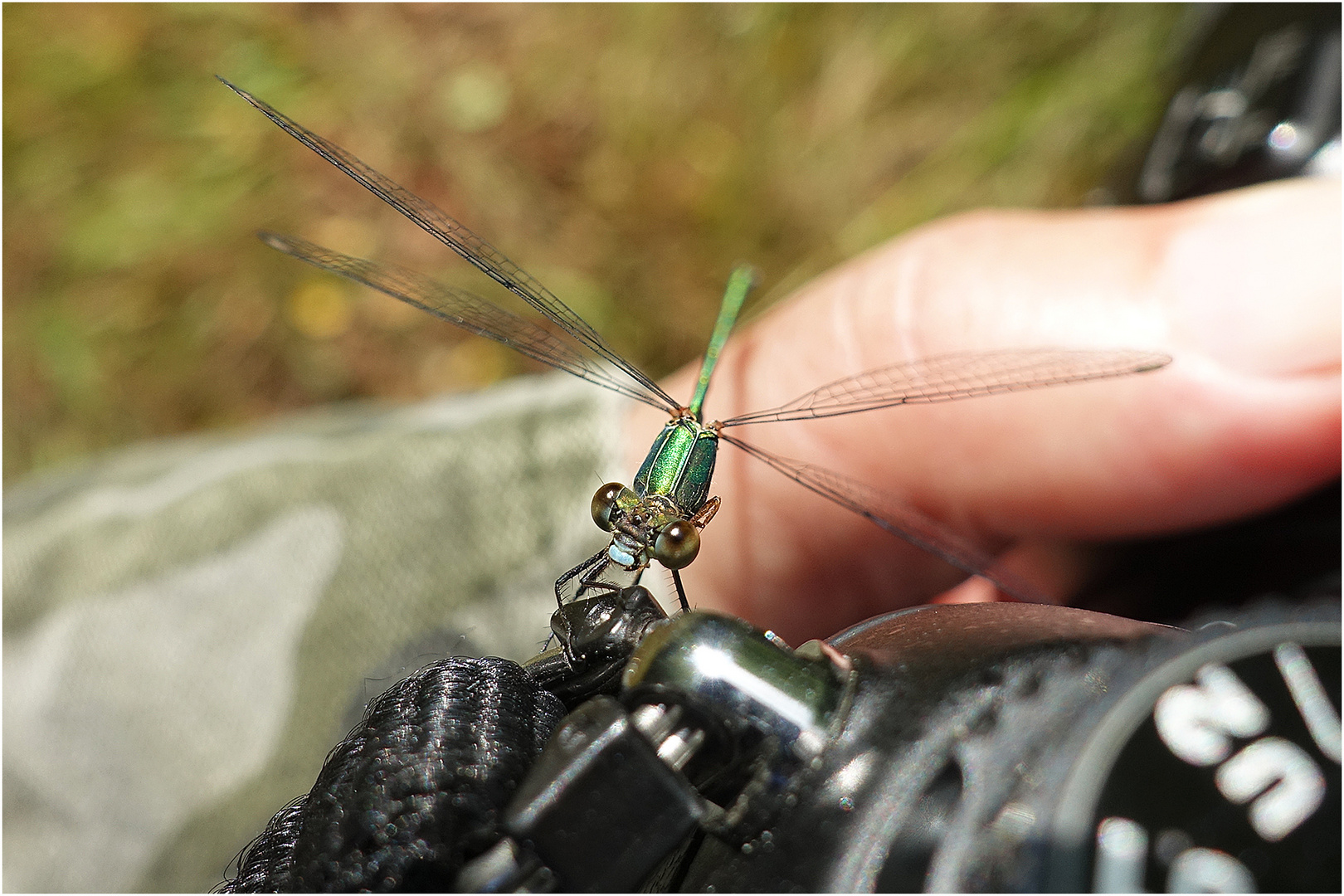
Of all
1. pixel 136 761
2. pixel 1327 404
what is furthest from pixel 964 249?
pixel 136 761

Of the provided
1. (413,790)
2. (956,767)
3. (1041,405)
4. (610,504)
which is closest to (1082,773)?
(956,767)

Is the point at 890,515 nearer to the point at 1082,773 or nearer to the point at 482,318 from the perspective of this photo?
the point at 482,318

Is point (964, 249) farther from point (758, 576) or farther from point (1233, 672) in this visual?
point (1233, 672)

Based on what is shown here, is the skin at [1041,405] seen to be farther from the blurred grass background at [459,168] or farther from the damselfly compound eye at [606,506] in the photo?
the blurred grass background at [459,168]

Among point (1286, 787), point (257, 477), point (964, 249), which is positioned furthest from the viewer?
point (257, 477)

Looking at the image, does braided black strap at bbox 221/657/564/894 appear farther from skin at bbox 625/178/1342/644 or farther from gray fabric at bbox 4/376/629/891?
gray fabric at bbox 4/376/629/891

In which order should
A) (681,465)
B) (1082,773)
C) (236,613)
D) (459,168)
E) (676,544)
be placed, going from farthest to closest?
1. (459,168)
2. (236,613)
3. (681,465)
4. (676,544)
5. (1082,773)
